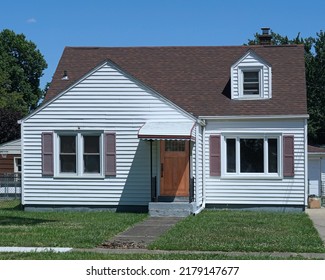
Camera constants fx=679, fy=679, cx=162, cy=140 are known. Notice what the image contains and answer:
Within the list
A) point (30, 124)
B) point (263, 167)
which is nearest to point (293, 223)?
point (263, 167)

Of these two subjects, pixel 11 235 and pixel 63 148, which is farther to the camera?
pixel 63 148

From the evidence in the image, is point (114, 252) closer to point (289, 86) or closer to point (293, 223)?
point (293, 223)

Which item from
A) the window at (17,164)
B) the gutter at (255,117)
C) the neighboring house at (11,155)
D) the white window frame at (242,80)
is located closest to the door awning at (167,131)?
the gutter at (255,117)

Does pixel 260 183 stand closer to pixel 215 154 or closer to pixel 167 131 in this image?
pixel 215 154

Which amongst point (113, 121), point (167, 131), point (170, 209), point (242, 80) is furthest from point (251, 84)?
point (170, 209)

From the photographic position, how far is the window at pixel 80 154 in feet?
73.5

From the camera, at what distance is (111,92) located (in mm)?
22281

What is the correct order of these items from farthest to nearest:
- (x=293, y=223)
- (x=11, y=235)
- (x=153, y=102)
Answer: (x=153, y=102), (x=293, y=223), (x=11, y=235)

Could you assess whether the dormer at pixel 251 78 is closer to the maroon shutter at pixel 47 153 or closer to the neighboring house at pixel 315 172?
the maroon shutter at pixel 47 153

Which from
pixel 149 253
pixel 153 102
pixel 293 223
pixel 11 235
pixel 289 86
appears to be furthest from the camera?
pixel 289 86

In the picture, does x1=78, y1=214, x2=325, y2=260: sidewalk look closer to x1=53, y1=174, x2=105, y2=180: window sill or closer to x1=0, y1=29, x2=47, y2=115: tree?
x1=53, y1=174, x2=105, y2=180: window sill

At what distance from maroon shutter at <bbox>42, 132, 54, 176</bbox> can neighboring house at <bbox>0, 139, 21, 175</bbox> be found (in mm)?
20102

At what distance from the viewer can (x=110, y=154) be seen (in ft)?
73.2

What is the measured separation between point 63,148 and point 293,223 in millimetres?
8230
